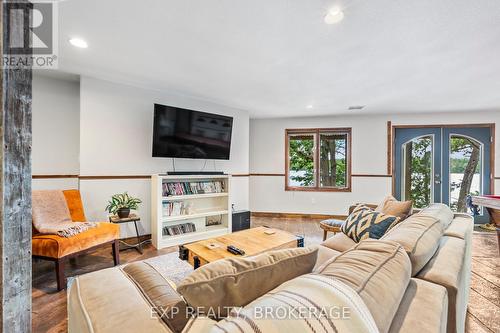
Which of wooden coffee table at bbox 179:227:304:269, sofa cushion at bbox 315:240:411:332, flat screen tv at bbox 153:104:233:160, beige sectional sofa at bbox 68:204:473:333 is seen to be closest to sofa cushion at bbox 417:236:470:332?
beige sectional sofa at bbox 68:204:473:333

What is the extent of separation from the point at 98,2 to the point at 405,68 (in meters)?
2.92

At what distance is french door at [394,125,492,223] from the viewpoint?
452 centimetres

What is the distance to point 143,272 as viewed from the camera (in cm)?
95

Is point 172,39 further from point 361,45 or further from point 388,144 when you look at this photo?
point 388,144

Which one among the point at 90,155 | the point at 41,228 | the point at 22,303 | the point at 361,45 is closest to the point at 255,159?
the point at 90,155

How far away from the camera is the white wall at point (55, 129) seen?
3055mm

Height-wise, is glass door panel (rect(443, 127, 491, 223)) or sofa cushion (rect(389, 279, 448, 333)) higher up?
glass door panel (rect(443, 127, 491, 223))

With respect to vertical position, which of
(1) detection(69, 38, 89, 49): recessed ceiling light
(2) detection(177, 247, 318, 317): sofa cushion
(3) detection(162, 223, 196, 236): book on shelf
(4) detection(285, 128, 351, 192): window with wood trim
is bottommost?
(3) detection(162, 223, 196, 236): book on shelf

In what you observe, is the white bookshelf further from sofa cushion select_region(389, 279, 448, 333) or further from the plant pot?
sofa cushion select_region(389, 279, 448, 333)

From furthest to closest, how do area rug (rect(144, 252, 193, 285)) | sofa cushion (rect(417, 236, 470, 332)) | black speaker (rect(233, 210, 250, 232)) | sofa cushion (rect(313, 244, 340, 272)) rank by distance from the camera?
black speaker (rect(233, 210, 250, 232)) → area rug (rect(144, 252, 193, 285)) → sofa cushion (rect(313, 244, 340, 272)) → sofa cushion (rect(417, 236, 470, 332))

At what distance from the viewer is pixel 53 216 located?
Result: 8.14ft

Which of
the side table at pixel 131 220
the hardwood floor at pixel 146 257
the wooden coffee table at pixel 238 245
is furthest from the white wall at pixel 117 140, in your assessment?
the wooden coffee table at pixel 238 245

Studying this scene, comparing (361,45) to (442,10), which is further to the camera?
(361,45)

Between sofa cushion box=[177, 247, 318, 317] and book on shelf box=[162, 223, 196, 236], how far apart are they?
9.61 feet
